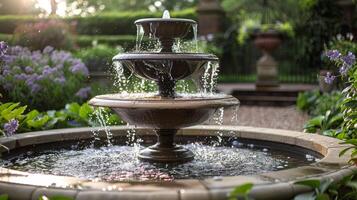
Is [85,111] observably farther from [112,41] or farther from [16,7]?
[16,7]

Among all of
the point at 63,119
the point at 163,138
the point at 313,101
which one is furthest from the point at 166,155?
the point at 313,101

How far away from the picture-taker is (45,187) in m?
3.41

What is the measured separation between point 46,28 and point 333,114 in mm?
7917

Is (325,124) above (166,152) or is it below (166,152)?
below

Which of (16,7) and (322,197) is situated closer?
(322,197)

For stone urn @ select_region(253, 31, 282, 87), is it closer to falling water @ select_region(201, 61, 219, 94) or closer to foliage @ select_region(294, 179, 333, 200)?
falling water @ select_region(201, 61, 219, 94)

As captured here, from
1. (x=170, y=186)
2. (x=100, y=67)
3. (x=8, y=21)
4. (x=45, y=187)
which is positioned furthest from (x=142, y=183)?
(x=8, y=21)

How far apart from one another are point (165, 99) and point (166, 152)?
765mm

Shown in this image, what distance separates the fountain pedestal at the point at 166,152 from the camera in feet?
17.0

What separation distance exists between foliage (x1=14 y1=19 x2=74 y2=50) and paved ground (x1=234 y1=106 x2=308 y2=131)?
4.76 m

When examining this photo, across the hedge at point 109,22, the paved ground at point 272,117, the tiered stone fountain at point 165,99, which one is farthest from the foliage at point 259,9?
the tiered stone fountain at point 165,99

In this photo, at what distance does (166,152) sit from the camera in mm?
5238

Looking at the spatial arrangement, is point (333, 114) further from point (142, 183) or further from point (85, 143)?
point (142, 183)

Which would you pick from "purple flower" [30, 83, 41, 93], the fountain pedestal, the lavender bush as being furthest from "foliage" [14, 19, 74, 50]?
the lavender bush
